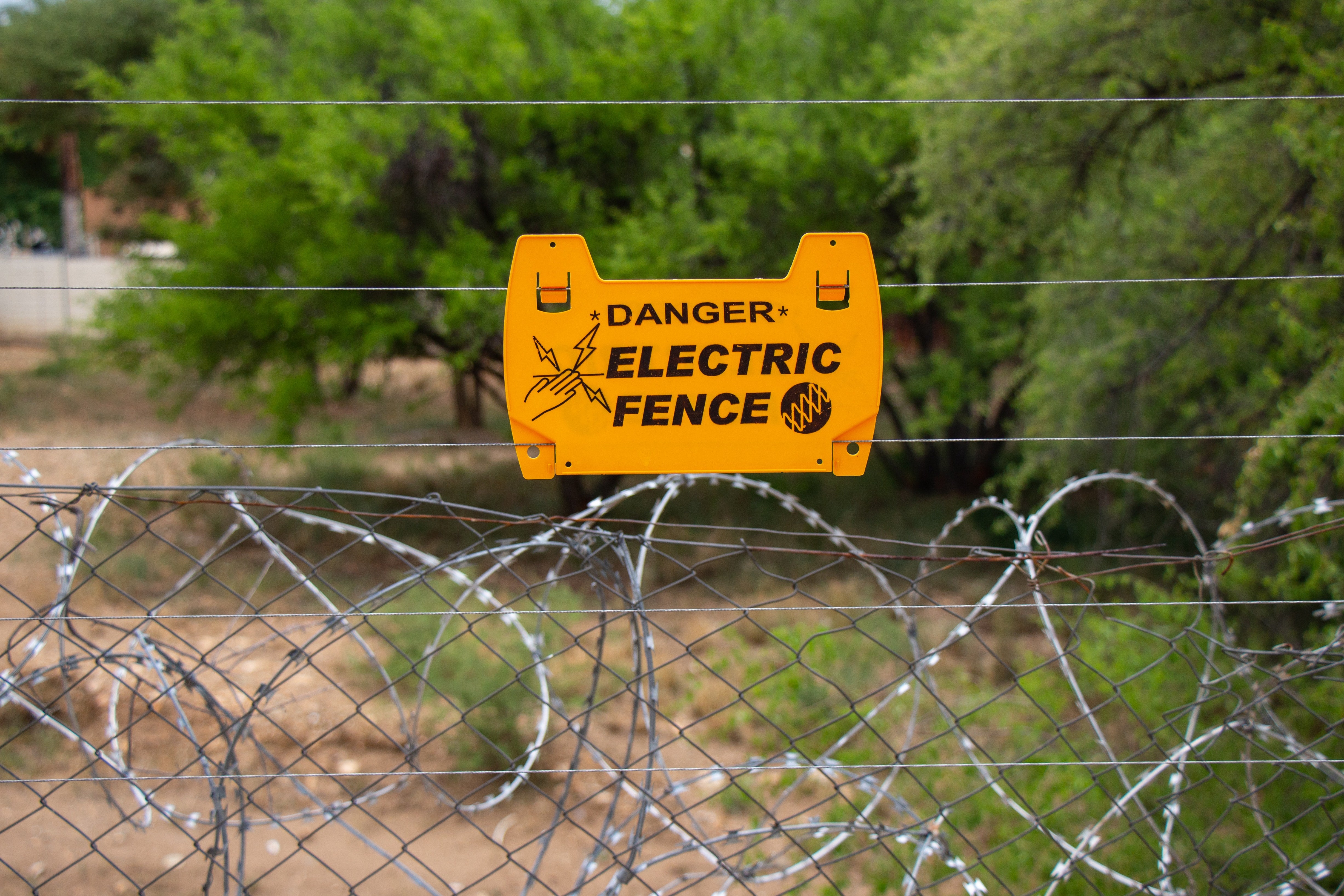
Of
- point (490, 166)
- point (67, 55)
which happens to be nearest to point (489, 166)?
point (490, 166)

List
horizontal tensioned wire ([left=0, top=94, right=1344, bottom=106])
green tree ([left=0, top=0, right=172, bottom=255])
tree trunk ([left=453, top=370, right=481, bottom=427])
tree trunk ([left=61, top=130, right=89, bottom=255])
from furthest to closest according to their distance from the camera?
tree trunk ([left=61, top=130, right=89, bottom=255]), green tree ([left=0, top=0, right=172, bottom=255]), tree trunk ([left=453, top=370, right=481, bottom=427]), horizontal tensioned wire ([left=0, top=94, right=1344, bottom=106])

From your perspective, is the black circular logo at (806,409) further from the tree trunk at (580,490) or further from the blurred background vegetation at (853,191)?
the tree trunk at (580,490)

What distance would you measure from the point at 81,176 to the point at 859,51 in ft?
71.1

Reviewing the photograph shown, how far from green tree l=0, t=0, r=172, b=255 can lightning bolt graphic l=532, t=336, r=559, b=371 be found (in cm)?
1946

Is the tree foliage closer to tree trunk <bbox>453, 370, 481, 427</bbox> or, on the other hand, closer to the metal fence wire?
the metal fence wire

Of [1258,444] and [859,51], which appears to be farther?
[859,51]

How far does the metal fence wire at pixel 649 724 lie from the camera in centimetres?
186

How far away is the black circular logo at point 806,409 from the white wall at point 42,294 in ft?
76.7

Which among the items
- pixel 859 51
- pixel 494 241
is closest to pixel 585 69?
pixel 494 241

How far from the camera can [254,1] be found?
16.3 m

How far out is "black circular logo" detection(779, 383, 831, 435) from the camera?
178 centimetres

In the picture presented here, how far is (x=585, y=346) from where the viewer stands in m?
1.78

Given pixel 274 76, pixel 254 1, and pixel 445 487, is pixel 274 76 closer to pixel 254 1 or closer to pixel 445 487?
pixel 445 487

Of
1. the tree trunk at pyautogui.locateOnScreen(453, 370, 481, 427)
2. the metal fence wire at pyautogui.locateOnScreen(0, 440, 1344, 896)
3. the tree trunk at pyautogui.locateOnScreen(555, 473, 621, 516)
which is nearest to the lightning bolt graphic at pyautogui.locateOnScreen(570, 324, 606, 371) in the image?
the metal fence wire at pyautogui.locateOnScreen(0, 440, 1344, 896)
